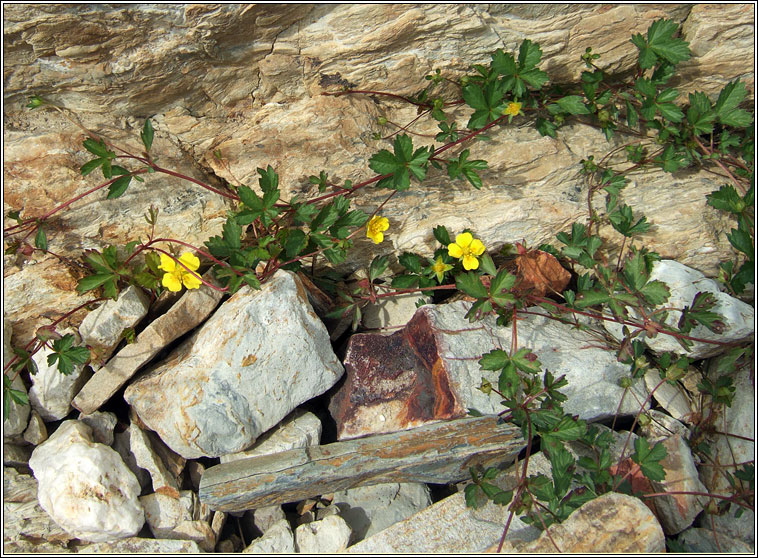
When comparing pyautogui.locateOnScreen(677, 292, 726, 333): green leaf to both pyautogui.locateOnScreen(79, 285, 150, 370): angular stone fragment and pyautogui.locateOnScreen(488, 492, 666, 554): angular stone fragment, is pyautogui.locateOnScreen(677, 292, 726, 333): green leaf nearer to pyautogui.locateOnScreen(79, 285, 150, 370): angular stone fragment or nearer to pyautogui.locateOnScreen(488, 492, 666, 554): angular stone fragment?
pyautogui.locateOnScreen(488, 492, 666, 554): angular stone fragment

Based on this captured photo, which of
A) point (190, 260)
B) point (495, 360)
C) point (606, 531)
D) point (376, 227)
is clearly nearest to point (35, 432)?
Result: point (190, 260)

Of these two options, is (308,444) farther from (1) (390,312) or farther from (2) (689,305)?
(2) (689,305)

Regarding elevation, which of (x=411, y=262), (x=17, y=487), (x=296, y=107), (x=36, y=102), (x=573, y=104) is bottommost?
(x=17, y=487)

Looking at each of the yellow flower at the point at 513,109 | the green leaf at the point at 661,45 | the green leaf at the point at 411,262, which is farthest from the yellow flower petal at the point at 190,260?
the green leaf at the point at 661,45

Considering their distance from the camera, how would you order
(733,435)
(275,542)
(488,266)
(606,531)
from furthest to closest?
(488,266) < (733,435) < (275,542) < (606,531)

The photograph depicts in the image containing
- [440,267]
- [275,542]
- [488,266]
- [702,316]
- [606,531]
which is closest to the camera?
[606,531]

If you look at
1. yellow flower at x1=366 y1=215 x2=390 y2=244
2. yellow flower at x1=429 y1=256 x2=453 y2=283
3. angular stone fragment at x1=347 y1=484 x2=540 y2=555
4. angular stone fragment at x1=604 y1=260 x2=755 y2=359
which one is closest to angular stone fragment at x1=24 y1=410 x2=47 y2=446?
angular stone fragment at x1=347 y1=484 x2=540 y2=555

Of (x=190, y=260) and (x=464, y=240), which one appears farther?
(x=464, y=240)

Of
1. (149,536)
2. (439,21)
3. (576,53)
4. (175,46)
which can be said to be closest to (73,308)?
(149,536)
